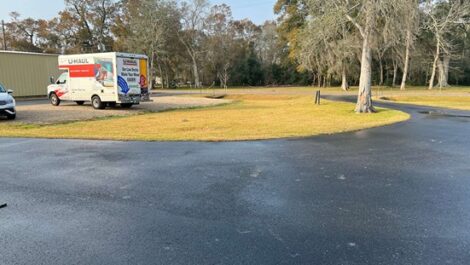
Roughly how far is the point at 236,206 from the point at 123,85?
16.0m

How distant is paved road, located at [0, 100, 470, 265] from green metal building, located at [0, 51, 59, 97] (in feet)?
79.7

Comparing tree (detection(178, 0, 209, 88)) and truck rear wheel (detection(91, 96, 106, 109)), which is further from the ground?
tree (detection(178, 0, 209, 88))

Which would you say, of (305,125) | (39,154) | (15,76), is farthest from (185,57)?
(39,154)

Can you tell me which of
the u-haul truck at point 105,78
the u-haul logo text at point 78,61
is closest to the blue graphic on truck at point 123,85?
the u-haul truck at point 105,78

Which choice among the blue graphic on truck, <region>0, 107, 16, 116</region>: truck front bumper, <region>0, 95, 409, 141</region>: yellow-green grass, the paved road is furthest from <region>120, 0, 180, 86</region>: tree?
the paved road

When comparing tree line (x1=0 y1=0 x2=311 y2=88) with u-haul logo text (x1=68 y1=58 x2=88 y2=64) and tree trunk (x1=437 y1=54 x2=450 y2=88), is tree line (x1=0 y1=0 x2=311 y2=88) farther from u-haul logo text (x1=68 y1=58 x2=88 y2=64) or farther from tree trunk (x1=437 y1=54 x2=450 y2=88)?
u-haul logo text (x1=68 y1=58 x2=88 y2=64)

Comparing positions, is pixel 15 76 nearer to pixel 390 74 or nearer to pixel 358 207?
pixel 358 207

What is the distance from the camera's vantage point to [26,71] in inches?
1191

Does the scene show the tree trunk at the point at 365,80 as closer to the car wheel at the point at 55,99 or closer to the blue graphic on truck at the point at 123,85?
the blue graphic on truck at the point at 123,85

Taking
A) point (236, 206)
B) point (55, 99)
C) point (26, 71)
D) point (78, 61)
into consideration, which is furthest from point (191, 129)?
point (26, 71)

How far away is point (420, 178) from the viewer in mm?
6211

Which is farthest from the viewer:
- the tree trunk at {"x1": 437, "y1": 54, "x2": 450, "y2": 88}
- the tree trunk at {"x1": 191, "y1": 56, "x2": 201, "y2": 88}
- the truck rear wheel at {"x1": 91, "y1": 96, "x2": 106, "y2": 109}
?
the tree trunk at {"x1": 191, "y1": 56, "x2": 201, "y2": 88}

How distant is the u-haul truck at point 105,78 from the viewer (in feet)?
61.9

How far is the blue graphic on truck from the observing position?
19031 millimetres
